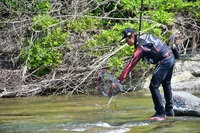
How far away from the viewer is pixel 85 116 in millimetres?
8852

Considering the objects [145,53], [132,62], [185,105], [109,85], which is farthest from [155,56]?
[185,105]

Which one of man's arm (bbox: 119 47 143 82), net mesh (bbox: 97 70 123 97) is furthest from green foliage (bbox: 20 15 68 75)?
Answer: man's arm (bbox: 119 47 143 82)

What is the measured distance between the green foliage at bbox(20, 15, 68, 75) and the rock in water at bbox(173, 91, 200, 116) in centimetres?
562

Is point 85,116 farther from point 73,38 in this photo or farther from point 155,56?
point 73,38

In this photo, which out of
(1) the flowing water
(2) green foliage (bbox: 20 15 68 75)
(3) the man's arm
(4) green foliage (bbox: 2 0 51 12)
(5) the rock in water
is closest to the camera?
(1) the flowing water

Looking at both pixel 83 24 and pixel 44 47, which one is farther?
pixel 83 24

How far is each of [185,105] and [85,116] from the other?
5.81 ft

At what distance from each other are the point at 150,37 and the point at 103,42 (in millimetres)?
5891

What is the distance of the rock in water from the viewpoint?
8.34m

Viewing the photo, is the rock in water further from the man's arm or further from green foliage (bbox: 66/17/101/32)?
green foliage (bbox: 66/17/101/32)

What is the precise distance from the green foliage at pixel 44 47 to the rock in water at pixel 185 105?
5618mm

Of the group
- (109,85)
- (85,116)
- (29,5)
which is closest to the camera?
(109,85)

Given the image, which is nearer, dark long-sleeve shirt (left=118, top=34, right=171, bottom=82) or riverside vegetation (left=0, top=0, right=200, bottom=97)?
dark long-sleeve shirt (left=118, top=34, right=171, bottom=82)

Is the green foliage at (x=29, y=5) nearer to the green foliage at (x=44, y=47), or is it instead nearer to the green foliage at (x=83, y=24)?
the green foliage at (x=44, y=47)
